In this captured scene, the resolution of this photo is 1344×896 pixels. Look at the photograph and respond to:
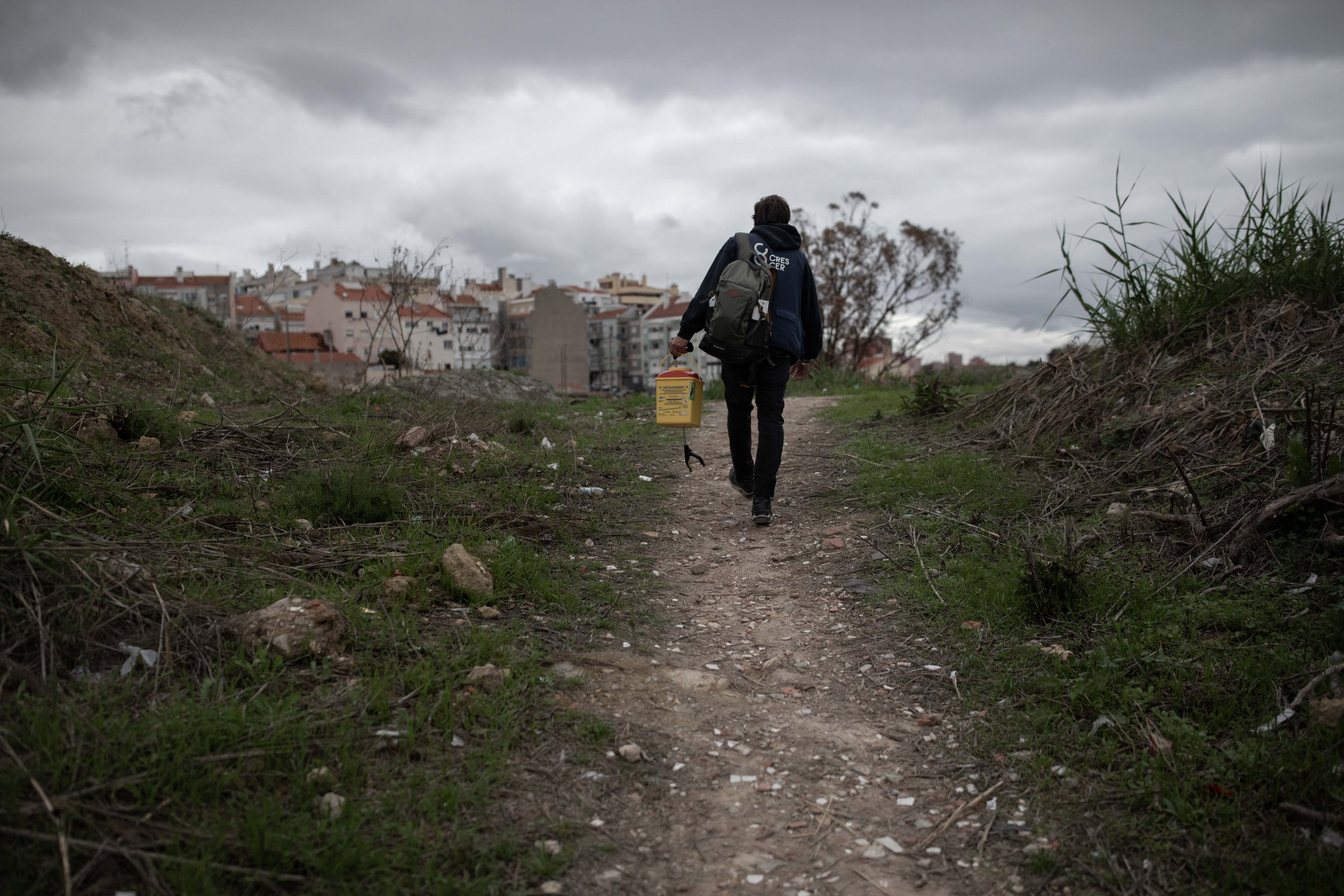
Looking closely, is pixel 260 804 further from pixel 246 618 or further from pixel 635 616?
pixel 635 616

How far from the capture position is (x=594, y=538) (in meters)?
4.88

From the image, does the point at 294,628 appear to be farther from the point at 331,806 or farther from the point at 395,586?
the point at 331,806

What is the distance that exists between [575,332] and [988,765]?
66387mm

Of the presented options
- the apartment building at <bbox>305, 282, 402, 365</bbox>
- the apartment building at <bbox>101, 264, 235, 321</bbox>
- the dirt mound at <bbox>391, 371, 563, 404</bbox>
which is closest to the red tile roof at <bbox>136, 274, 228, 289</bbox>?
the apartment building at <bbox>101, 264, 235, 321</bbox>

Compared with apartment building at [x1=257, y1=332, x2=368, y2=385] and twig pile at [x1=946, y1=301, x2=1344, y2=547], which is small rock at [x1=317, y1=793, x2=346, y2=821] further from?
apartment building at [x1=257, y1=332, x2=368, y2=385]

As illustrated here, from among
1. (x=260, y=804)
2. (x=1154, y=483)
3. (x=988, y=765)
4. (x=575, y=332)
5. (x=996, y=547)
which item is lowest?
(x=988, y=765)

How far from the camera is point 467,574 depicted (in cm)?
358

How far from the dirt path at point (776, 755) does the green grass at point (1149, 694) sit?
0.22m

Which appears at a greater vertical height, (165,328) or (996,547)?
(165,328)

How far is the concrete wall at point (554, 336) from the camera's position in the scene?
216 feet

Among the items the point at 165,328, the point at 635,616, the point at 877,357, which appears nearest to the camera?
the point at 635,616

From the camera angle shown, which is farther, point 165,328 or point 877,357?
point 877,357

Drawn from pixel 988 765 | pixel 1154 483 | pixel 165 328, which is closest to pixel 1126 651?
pixel 988 765

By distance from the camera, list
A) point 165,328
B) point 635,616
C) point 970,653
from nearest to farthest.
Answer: point 970,653 → point 635,616 → point 165,328
